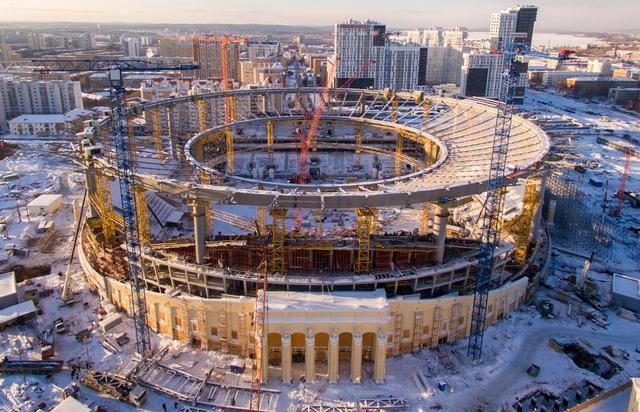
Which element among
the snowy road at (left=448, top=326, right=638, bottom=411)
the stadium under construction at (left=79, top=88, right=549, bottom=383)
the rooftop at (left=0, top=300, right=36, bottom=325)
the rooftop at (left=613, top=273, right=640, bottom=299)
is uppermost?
the stadium under construction at (left=79, top=88, right=549, bottom=383)

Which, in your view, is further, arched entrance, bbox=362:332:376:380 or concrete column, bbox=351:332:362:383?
arched entrance, bbox=362:332:376:380

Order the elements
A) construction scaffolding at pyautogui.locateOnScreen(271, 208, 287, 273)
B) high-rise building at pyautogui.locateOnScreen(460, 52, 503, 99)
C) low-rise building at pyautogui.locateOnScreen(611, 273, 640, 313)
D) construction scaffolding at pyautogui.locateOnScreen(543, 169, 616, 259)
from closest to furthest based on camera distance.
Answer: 1. construction scaffolding at pyautogui.locateOnScreen(271, 208, 287, 273)
2. low-rise building at pyautogui.locateOnScreen(611, 273, 640, 313)
3. construction scaffolding at pyautogui.locateOnScreen(543, 169, 616, 259)
4. high-rise building at pyautogui.locateOnScreen(460, 52, 503, 99)

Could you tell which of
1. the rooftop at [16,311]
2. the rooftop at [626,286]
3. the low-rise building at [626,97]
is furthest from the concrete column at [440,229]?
the low-rise building at [626,97]

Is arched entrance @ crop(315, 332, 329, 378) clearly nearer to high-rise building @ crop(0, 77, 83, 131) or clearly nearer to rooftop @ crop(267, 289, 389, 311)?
rooftop @ crop(267, 289, 389, 311)

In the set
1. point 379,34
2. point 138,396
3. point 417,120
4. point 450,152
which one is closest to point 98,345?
point 138,396

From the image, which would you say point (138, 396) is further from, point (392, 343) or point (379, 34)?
point (379, 34)

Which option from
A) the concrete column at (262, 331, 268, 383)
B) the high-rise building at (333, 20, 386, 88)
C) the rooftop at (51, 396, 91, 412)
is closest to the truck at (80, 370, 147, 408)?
the rooftop at (51, 396, 91, 412)

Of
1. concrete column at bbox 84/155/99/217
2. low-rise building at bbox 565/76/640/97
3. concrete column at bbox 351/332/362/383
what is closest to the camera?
→ concrete column at bbox 351/332/362/383
